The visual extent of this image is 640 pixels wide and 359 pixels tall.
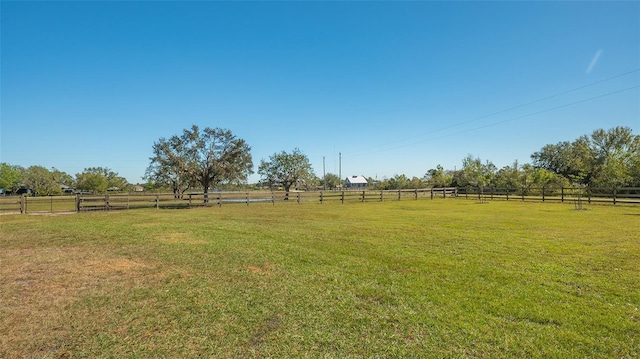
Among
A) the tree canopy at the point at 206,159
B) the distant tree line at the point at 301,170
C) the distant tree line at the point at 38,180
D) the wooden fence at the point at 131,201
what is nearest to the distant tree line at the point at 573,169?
the distant tree line at the point at 301,170

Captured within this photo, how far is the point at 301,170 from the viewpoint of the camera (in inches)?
1784

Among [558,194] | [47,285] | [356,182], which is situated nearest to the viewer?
[47,285]

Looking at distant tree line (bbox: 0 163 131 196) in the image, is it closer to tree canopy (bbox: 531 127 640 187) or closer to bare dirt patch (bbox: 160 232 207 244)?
bare dirt patch (bbox: 160 232 207 244)

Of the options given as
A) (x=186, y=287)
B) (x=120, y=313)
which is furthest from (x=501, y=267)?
(x=120, y=313)

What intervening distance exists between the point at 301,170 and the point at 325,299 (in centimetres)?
4135

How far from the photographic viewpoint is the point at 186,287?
15.5ft

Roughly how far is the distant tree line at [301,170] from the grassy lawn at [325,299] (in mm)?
19011

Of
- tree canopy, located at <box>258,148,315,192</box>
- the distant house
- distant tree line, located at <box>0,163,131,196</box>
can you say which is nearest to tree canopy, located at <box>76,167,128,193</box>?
distant tree line, located at <box>0,163,131,196</box>

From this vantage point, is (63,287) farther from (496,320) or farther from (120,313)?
(496,320)

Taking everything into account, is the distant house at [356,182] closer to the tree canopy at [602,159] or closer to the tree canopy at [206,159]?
the tree canopy at [602,159]

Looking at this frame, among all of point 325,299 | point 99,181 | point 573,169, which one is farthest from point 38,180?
point 573,169

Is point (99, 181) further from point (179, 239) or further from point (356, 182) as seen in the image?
point (356, 182)

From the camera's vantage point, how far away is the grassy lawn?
3010 mm

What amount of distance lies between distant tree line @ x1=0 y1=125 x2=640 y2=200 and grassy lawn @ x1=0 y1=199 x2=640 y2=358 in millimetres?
19011
